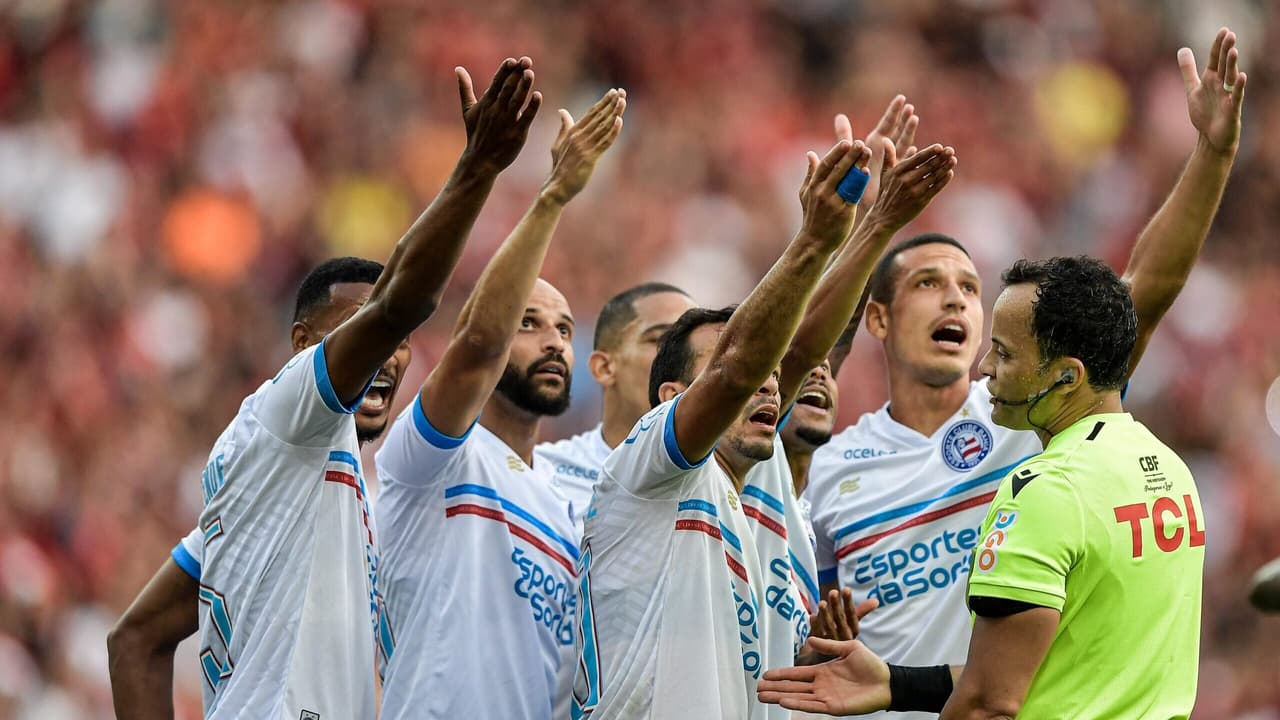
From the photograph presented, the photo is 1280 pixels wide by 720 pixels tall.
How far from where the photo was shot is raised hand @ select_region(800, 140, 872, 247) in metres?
4.65

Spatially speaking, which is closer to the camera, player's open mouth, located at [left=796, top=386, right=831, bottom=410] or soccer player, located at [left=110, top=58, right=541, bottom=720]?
soccer player, located at [left=110, top=58, right=541, bottom=720]

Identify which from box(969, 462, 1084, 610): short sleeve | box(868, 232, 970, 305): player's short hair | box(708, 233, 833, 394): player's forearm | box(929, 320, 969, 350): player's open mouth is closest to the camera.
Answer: box(969, 462, 1084, 610): short sleeve

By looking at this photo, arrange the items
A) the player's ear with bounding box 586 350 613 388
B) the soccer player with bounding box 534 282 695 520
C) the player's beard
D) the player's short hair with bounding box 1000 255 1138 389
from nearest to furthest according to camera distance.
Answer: the player's short hair with bounding box 1000 255 1138 389, the player's beard, the soccer player with bounding box 534 282 695 520, the player's ear with bounding box 586 350 613 388

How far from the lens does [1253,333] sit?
14.2m

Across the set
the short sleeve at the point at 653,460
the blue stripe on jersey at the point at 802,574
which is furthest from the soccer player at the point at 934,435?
the short sleeve at the point at 653,460

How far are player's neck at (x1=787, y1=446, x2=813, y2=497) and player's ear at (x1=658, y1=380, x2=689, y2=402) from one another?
1040 mm

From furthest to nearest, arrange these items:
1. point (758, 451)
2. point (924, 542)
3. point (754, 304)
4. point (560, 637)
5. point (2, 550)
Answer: point (2, 550) < point (924, 542) < point (560, 637) < point (758, 451) < point (754, 304)

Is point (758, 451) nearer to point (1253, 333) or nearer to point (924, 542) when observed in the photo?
point (924, 542)

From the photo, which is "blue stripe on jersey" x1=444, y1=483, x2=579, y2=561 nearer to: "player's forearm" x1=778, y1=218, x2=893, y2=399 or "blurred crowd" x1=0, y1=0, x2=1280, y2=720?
"player's forearm" x1=778, y1=218, x2=893, y2=399

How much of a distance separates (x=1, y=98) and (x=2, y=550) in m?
5.41

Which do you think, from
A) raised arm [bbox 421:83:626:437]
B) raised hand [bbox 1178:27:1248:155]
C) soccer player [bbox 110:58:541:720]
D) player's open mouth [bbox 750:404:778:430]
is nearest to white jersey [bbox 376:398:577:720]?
raised arm [bbox 421:83:626:437]

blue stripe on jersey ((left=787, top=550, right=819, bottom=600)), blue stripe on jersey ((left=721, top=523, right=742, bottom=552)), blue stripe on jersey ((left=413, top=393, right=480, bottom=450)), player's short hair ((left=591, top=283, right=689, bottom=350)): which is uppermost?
player's short hair ((left=591, top=283, right=689, bottom=350))

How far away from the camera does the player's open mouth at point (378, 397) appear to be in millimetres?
5469

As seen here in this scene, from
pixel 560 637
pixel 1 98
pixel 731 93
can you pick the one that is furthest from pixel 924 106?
pixel 560 637
